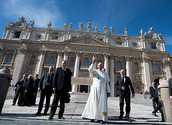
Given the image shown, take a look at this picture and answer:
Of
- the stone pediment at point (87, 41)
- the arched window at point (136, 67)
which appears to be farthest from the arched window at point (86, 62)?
the arched window at point (136, 67)

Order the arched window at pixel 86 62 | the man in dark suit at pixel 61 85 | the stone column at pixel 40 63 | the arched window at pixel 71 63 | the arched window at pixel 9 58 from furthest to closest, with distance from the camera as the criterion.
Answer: the arched window at pixel 71 63 < the arched window at pixel 86 62 < the arched window at pixel 9 58 < the stone column at pixel 40 63 < the man in dark suit at pixel 61 85

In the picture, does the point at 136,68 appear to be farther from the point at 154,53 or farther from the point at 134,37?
the point at 134,37

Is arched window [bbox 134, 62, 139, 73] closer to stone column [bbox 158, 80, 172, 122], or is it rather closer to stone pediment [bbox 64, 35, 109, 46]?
stone pediment [bbox 64, 35, 109, 46]

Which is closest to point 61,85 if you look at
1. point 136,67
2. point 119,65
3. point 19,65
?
point 19,65

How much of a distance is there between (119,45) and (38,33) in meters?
21.0

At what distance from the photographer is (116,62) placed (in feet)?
93.1

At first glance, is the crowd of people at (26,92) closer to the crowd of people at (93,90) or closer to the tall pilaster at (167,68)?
the crowd of people at (93,90)

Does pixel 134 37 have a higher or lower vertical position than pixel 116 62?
higher

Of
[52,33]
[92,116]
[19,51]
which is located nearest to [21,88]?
[92,116]

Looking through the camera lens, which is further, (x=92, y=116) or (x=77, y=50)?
(x=77, y=50)

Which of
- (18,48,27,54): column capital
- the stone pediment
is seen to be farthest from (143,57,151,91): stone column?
(18,48,27,54): column capital

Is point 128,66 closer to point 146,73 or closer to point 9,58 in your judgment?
point 146,73

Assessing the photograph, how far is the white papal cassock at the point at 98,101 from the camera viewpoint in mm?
3596

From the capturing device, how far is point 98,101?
379 centimetres
